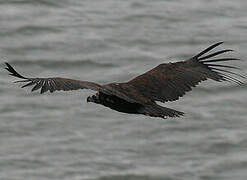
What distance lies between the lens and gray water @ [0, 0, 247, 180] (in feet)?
54.7

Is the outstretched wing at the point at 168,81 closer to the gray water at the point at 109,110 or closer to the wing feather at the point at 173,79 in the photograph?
the wing feather at the point at 173,79

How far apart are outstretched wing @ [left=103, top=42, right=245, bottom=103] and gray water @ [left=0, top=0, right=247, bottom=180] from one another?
6200 mm

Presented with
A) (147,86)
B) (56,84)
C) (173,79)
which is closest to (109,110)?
(173,79)

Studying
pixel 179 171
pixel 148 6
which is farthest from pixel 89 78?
pixel 148 6

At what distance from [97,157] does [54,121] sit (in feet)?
3.73

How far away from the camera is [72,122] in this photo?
1738 cm

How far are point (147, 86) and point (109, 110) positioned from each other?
792cm

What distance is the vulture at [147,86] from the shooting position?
29.9ft

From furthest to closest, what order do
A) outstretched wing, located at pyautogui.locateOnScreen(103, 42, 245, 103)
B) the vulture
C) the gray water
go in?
the gray water, outstretched wing, located at pyautogui.locateOnScreen(103, 42, 245, 103), the vulture

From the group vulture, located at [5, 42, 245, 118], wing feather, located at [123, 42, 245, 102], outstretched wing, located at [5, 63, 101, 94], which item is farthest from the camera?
wing feather, located at [123, 42, 245, 102]

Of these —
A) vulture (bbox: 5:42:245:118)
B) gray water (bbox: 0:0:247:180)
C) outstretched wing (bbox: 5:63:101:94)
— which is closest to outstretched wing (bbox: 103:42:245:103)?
vulture (bbox: 5:42:245:118)

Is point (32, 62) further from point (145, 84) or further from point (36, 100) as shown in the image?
point (145, 84)

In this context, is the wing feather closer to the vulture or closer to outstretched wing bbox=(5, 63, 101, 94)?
the vulture

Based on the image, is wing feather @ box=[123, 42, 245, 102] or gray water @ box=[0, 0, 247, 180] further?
gray water @ box=[0, 0, 247, 180]
